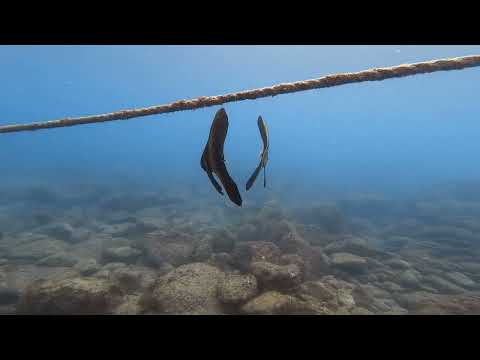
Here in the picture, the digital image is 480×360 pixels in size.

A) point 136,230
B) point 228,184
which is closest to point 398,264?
point 228,184

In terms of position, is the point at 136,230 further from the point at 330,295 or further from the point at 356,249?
the point at 330,295

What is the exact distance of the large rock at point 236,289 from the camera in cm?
500

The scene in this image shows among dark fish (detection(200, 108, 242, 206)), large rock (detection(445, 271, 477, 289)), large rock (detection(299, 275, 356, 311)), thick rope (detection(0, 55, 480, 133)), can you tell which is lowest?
large rock (detection(445, 271, 477, 289))

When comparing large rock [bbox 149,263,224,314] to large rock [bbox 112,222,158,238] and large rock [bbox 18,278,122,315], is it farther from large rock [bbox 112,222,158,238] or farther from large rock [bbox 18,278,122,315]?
large rock [bbox 112,222,158,238]

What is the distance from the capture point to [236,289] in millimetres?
5113

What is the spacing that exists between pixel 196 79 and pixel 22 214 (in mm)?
91980

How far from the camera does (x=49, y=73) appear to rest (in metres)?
89.2

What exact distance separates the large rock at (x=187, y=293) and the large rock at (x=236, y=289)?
0.57 ft

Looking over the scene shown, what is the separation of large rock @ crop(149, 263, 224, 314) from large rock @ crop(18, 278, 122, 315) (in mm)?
854

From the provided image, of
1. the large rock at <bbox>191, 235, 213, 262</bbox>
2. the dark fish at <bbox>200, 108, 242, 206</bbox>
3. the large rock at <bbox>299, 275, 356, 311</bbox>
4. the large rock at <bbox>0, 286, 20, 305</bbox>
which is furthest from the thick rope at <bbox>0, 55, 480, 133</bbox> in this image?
the large rock at <bbox>0, 286, 20, 305</bbox>

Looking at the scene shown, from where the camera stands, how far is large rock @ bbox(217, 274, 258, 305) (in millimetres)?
5004

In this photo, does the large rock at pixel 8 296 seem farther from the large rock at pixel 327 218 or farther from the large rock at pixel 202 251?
the large rock at pixel 327 218

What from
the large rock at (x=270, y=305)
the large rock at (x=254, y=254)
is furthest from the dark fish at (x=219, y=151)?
the large rock at (x=254, y=254)

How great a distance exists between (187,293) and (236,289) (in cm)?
88
